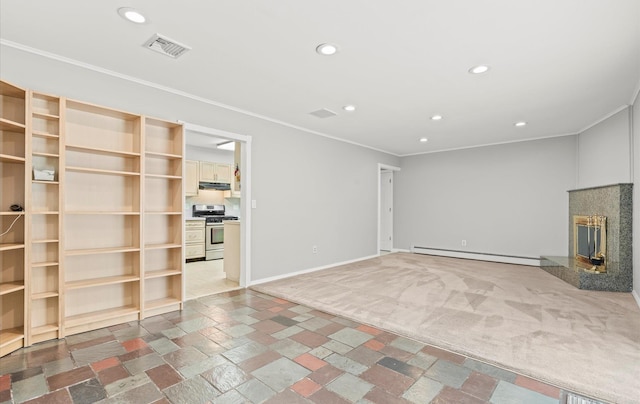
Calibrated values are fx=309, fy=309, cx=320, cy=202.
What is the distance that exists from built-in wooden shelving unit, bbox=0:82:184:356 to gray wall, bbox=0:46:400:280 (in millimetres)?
261

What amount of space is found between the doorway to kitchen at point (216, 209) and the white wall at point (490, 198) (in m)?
4.29

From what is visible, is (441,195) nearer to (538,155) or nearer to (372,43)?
(538,155)

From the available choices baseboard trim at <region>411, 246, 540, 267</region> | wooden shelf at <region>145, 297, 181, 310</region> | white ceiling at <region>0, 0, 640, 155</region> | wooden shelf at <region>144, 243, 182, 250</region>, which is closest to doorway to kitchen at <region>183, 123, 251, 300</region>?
wooden shelf at <region>145, 297, 181, 310</region>

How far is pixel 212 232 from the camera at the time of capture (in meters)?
6.78

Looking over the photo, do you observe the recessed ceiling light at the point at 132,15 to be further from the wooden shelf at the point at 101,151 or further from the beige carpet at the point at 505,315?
the beige carpet at the point at 505,315

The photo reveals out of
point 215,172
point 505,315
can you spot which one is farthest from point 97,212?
point 215,172

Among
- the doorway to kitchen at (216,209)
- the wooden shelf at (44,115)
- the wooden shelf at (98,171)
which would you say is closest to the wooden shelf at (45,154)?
the wooden shelf at (98,171)

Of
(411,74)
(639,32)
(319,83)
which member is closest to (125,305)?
(319,83)

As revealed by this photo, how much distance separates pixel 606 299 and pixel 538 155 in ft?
10.3

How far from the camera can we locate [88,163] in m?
3.05

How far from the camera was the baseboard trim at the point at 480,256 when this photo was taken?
6.18m

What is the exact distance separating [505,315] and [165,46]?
4244 mm

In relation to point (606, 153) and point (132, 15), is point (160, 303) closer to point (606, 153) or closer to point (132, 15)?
point (132, 15)

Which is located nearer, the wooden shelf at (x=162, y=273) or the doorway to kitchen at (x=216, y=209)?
the wooden shelf at (x=162, y=273)
